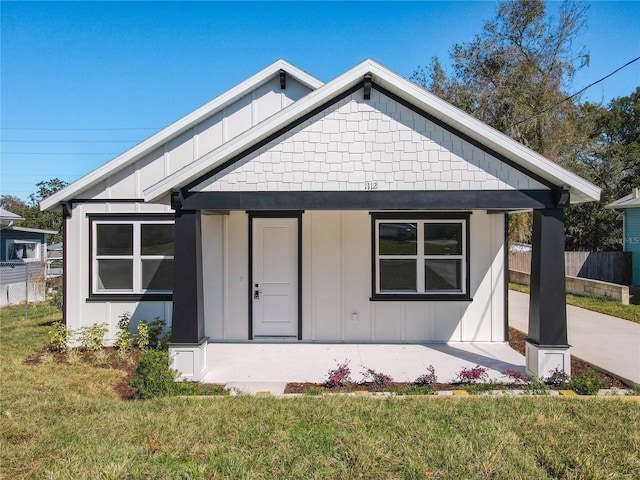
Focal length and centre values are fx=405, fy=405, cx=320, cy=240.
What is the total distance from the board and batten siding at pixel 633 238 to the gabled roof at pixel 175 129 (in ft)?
51.1

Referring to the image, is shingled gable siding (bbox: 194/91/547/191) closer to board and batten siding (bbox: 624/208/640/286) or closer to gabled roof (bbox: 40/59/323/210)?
gabled roof (bbox: 40/59/323/210)

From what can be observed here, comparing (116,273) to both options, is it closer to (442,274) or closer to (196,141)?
(196,141)

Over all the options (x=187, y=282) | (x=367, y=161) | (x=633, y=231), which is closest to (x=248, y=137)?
(x=367, y=161)

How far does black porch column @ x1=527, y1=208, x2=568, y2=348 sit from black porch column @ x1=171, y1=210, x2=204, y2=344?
493cm

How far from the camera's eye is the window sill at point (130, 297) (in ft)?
26.7

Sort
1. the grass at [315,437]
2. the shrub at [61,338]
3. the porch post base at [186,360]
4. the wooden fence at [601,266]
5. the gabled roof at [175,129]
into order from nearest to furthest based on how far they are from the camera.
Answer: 1. the grass at [315,437]
2. the porch post base at [186,360]
3. the shrub at [61,338]
4. the gabled roof at [175,129]
5. the wooden fence at [601,266]

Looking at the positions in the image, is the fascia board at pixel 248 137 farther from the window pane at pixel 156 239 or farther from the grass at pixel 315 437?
the grass at pixel 315 437

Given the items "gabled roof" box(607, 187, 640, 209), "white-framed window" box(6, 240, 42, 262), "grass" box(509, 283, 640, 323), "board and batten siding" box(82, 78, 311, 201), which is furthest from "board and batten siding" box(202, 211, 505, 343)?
"white-framed window" box(6, 240, 42, 262)

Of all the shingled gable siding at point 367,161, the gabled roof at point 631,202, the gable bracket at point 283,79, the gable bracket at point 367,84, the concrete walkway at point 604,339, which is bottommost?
the concrete walkway at point 604,339

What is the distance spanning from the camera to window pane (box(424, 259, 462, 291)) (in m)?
8.16

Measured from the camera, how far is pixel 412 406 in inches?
187

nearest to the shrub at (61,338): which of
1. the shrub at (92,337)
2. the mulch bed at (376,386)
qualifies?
the shrub at (92,337)

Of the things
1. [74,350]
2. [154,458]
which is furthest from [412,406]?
[74,350]

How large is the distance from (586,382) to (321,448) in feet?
12.6
